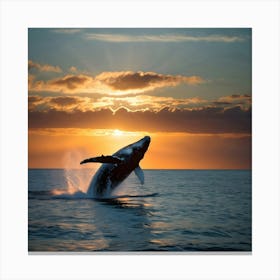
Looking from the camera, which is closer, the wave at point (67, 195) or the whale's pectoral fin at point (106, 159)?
the whale's pectoral fin at point (106, 159)

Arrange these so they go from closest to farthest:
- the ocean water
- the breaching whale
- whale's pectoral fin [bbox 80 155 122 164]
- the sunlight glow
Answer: the ocean water
whale's pectoral fin [bbox 80 155 122 164]
the sunlight glow
the breaching whale

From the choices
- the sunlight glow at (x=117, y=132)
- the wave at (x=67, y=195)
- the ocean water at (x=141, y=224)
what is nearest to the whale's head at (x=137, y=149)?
→ the sunlight glow at (x=117, y=132)

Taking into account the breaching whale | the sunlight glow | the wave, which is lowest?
the wave

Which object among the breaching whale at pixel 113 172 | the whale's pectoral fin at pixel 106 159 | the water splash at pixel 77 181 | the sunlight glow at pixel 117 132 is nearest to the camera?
the whale's pectoral fin at pixel 106 159

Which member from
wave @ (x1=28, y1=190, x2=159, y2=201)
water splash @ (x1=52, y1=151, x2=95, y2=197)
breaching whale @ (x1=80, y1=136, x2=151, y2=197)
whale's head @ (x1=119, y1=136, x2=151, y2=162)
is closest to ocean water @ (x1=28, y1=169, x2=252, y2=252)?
wave @ (x1=28, y1=190, x2=159, y2=201)

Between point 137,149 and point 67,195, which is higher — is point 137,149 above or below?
above

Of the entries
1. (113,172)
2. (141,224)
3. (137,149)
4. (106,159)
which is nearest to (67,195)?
(113,172)

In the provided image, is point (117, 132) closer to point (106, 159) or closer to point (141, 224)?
point (106, 159)

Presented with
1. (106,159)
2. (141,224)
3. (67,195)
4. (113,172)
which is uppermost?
(106,159)

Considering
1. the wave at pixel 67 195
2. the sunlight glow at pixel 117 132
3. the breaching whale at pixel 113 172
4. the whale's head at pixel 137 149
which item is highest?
the sunlight glow at pixel 117 132

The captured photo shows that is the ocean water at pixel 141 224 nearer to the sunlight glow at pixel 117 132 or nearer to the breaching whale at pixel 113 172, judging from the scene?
the breaching whale at pixel 113 172

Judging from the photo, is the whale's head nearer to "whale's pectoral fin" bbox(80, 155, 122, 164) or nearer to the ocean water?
"whale's pectoral fin" bbox(80, 155, 122, 164)
